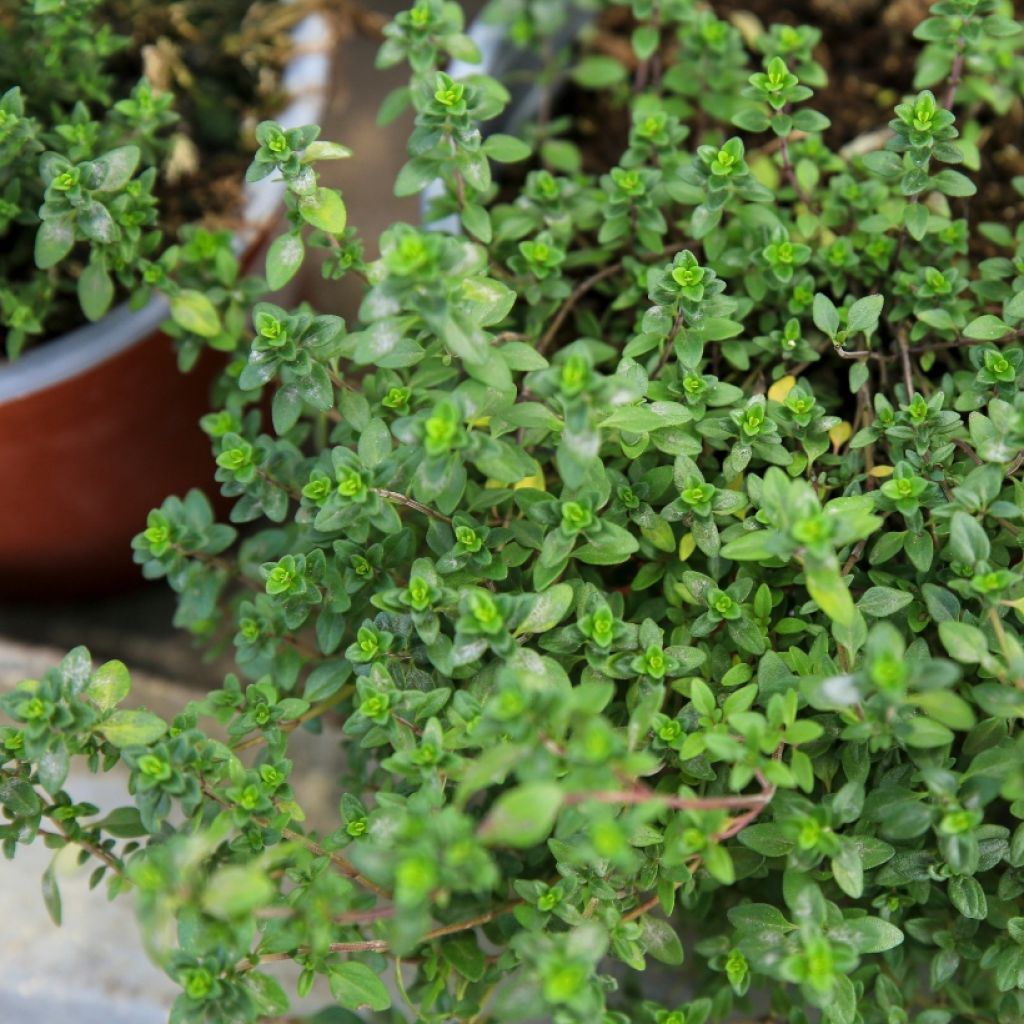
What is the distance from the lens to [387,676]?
39.9 inches

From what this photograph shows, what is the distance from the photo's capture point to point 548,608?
0.99 meters

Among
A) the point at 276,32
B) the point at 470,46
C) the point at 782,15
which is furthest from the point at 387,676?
the point at 782,15

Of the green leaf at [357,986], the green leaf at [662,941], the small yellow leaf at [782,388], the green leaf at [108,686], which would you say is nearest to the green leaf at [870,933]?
the green leaf at [662,941]

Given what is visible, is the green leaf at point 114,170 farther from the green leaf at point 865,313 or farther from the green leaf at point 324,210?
the green leaf at point 865,313

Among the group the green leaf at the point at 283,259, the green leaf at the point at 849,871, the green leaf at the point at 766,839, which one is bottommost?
the green leaf at the point at 766,839

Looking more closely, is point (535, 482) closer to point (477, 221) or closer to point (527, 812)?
point (477, 221)

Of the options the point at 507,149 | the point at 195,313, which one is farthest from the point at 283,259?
the point at 507,149

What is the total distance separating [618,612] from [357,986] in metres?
0.40

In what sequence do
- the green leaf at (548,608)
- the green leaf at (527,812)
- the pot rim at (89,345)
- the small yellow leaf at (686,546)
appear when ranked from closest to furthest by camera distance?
the green leaf at (527,812), the green leaf at (548,608), the small yellow leaf at (686,546), the pot rim at (89,345)

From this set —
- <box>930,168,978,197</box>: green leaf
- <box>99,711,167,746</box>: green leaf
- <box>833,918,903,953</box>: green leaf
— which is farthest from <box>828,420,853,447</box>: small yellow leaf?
<box>99,711,167,746</box>: green leaf

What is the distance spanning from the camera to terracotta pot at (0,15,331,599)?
137cm

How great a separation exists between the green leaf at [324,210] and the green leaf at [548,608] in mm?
381

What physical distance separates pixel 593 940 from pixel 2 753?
1.78ft

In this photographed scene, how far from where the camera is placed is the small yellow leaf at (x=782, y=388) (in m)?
1.17
